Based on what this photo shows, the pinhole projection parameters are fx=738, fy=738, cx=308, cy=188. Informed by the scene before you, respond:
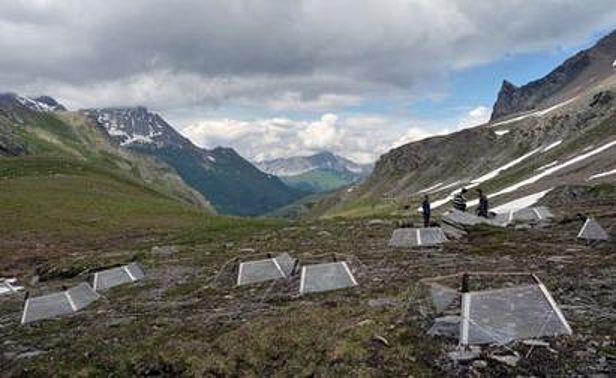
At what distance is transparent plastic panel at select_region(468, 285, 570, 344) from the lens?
61.4 feet

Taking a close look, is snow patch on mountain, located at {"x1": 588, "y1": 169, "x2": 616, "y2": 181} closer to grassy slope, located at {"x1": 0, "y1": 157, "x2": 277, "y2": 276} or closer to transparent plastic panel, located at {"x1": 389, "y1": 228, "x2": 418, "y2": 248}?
grassy slope, located at {"x1": 0, "y1": 157, "x2": 277, "y2": 276}

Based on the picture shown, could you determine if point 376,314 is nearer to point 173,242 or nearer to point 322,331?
point 322,331

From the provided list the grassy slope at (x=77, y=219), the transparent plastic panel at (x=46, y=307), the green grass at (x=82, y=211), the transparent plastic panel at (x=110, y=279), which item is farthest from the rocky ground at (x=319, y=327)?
the green grass at (x=82, y=211)

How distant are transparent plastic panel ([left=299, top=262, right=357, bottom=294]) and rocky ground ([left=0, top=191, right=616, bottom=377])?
651 millimetres

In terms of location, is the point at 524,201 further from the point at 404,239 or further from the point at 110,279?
the point at 110,279

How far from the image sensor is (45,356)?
21969 mm

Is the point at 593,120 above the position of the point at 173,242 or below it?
above

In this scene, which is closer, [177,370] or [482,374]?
[482,374]

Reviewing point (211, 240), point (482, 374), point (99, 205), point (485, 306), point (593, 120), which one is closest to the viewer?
point (482, 374)

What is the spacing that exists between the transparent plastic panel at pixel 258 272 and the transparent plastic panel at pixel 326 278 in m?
3.41

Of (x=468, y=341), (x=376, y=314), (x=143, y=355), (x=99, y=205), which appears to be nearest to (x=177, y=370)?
(x=143, y=355)

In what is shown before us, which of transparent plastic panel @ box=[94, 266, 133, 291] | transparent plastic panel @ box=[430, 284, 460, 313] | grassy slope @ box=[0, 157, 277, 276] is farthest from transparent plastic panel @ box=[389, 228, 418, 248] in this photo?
grassy slope @ box=[0, 157, 277, 276]

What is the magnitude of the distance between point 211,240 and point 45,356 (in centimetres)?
4007

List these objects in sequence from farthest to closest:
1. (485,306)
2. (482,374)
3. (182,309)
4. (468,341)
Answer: (182,309)
(485,306)
(468,341)
(482,374)
